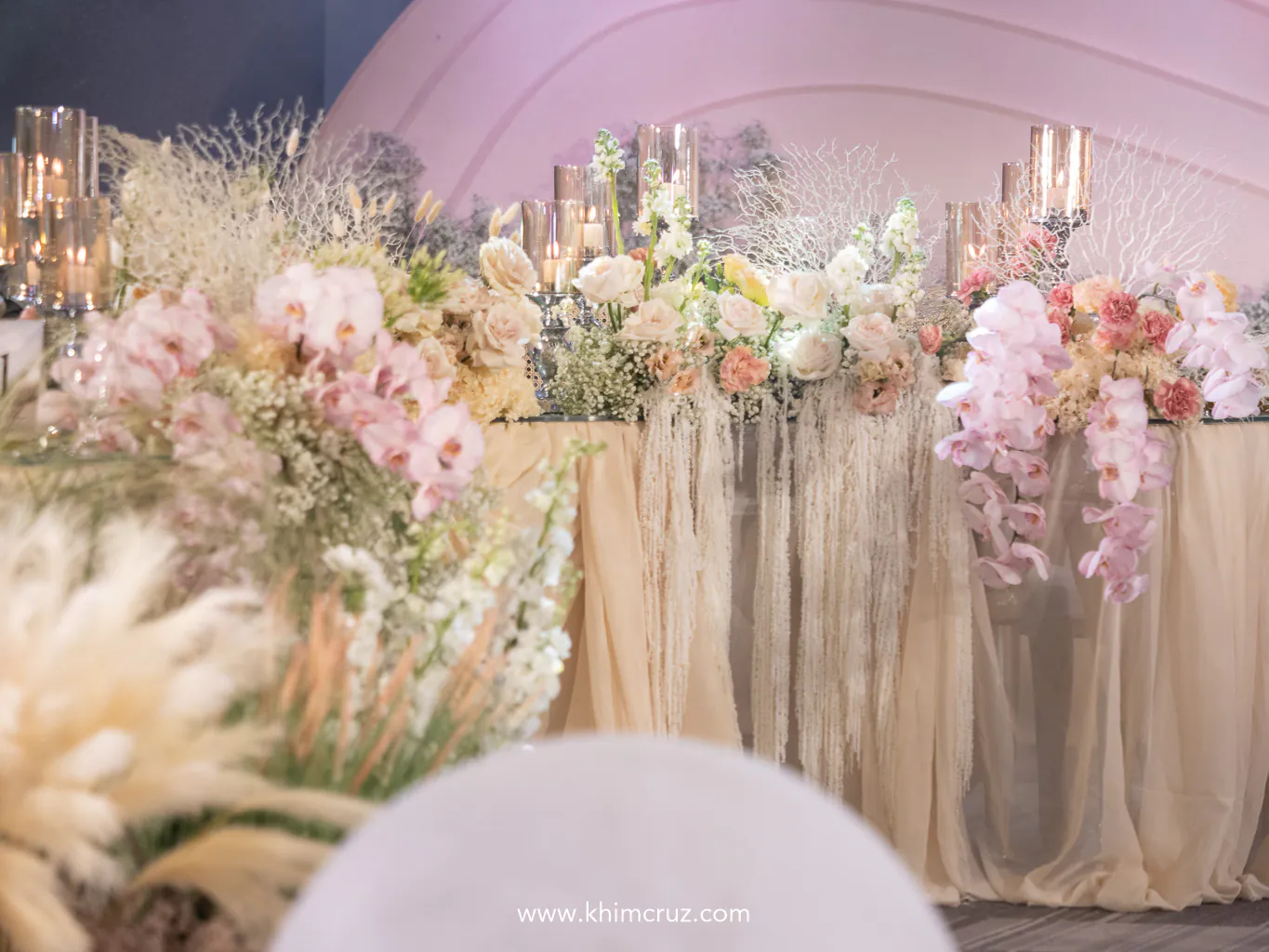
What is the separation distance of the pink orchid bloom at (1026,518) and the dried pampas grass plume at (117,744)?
206 cm

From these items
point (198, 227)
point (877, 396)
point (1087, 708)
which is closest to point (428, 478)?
point (198, 227)

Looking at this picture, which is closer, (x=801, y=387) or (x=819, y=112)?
(x=801, y=387)

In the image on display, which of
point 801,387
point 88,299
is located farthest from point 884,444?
point 88,299

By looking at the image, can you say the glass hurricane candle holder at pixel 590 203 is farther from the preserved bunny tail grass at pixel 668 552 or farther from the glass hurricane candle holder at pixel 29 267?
the glass hurricane candle holder at pixel 29 267

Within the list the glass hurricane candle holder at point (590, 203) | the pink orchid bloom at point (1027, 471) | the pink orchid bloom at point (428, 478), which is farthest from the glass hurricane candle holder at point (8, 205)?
the pink orchid bloom at point (1027, 471)

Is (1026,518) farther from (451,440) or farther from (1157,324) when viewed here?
(451,440)

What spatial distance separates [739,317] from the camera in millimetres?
2396

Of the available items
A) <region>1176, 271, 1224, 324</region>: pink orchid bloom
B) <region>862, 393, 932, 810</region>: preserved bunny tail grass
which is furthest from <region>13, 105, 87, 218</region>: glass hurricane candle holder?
<region>1176, 271, 1224, 324</region>: pink orchid bloom

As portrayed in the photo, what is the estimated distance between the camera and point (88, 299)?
1.50 meters

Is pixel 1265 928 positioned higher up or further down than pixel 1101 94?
further down

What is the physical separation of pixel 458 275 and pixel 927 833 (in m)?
1.64

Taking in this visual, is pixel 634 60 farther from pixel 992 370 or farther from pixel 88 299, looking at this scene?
pixel 88 299

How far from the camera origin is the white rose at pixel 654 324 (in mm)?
2398

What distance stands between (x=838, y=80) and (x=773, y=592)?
11.0 feet
